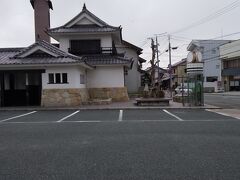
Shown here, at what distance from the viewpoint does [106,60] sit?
2630 cm

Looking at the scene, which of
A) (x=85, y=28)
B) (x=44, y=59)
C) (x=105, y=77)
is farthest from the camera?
(x=85, y=28)

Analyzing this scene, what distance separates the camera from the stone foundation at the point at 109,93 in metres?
26.8

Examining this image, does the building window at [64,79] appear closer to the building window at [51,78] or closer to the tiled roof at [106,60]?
the building window at [51,78]

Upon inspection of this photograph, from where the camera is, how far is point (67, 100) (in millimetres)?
22156

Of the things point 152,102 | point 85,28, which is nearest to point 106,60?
point 85,28

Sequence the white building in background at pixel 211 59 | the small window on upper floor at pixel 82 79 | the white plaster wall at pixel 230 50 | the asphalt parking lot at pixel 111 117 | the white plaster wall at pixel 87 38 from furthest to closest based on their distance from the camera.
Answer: the white building in background at pixel 211 59, the white plaster wall at pixel 230 50, the white plaster wall at pixel 87 38, the small window on upper floor at pixel 82 79, the asphalt parking lot at pixel 111 117

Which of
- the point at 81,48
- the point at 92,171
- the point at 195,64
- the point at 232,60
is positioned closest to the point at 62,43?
the point at 81,48

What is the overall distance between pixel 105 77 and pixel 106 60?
1425mm

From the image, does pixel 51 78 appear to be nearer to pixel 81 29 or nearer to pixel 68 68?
pixel 68 68

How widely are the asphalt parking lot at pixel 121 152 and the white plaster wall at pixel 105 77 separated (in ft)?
48.6

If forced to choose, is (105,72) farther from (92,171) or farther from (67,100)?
(92,171)

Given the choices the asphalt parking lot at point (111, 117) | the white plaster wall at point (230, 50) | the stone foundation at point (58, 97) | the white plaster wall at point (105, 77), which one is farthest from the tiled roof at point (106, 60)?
the white plaster wall at point (230, 50)

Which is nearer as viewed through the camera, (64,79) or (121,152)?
(121,152)

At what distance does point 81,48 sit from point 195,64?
1059 centimetres
